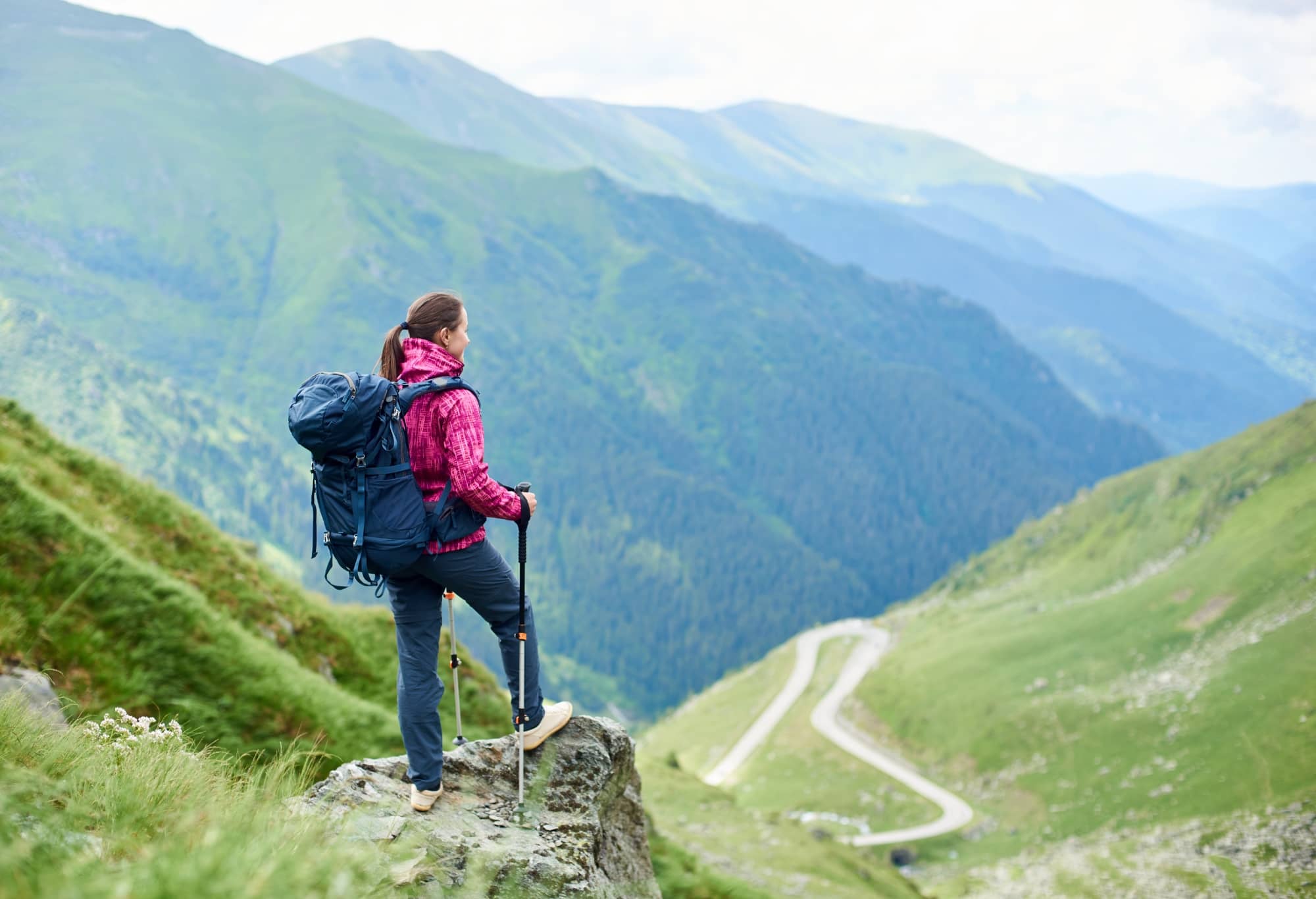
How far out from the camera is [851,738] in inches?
5482

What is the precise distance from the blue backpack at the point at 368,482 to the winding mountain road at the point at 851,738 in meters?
101

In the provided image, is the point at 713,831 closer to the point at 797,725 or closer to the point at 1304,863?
the point at 1304,863

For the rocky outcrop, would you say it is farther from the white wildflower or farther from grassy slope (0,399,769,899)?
the white wildflower

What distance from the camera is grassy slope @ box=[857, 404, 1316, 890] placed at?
297ft

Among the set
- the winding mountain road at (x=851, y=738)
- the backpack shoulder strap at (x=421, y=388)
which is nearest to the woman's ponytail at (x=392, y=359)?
the backpack shoulder strap at (x=421, y=388)

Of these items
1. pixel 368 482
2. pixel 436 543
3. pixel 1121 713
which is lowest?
pixel 1121 713

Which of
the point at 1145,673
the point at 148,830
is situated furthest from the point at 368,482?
the point at 1145,673

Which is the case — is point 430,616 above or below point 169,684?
above

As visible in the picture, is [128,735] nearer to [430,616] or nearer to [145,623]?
[430,616]

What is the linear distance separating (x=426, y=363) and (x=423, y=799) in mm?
4107

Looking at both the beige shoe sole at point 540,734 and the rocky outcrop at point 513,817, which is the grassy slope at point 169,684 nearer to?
the rocky outcrop at point 513,817

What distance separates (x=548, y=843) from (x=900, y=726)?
140465 millimetres

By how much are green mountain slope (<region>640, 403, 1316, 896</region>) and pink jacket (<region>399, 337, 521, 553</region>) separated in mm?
60082

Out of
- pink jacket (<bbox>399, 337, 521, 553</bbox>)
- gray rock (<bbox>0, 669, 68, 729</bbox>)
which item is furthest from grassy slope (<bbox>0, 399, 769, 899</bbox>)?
pink jacket (<bbox>399, 337, 521, 553</bbox>)
